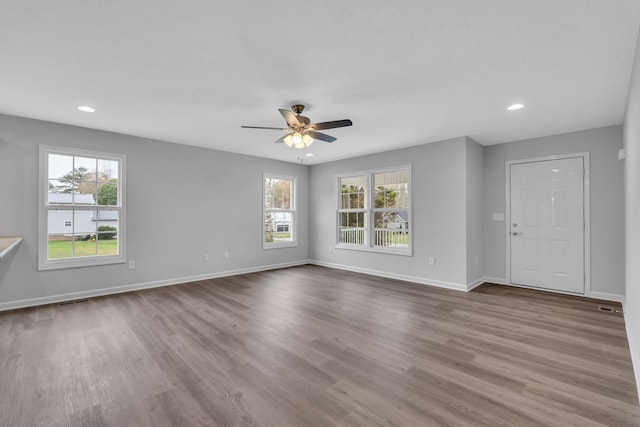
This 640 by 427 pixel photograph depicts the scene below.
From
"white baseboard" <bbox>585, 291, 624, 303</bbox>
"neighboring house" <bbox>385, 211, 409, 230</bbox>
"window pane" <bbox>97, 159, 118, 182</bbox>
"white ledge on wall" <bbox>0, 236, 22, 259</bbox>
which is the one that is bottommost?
"white baseboard" <bbox>585, 291, 624, 303</bbox>

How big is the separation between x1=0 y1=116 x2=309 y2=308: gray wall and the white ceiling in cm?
60

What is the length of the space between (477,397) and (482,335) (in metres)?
1.16

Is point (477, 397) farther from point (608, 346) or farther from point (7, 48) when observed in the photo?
point (7, 48)

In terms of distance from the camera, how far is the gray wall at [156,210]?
3783mm

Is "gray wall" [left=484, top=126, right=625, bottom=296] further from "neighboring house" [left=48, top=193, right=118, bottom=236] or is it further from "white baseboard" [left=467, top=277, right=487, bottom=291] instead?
"neighboring house" [left=48, top=193, right=118, bottom=236]

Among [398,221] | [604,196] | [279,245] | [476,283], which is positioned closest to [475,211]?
[476,283]

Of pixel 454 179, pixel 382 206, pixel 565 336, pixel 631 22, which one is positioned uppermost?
pixel 631 22

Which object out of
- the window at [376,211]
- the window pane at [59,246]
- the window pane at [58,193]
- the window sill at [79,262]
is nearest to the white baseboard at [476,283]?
the window at [376,211]

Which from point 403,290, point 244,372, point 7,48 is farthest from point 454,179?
point 7,48

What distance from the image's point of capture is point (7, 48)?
2.23m

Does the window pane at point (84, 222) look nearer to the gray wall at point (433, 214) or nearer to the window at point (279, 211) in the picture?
the window at point (279, 211)

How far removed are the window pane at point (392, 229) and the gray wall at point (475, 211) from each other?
108 cm

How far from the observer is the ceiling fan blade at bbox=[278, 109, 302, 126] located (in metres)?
3.06

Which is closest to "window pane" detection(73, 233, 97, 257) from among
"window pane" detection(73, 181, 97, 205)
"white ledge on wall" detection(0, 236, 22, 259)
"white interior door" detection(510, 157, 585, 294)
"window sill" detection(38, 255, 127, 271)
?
"window sill" detection(38, 255, 127, 271)
